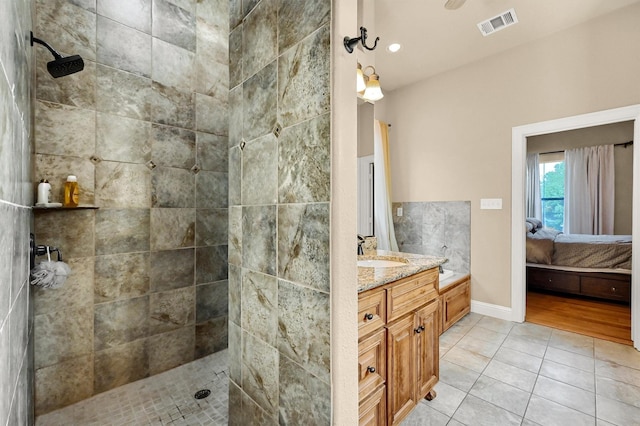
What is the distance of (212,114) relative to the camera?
2314 millimetres

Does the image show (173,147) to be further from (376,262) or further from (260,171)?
(376,262)

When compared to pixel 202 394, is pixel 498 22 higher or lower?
higher

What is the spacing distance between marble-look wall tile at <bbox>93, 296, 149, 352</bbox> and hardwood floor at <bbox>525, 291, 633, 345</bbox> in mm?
3778

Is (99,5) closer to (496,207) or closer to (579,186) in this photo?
(496,207)

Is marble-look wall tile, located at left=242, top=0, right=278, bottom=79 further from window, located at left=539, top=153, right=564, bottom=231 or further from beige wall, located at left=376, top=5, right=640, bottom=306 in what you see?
window, located at left=539, top=153, right=564, bottom=231

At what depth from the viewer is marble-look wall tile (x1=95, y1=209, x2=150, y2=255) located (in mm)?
1806

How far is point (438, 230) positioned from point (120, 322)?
344 centimetres

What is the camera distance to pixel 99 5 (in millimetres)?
1775

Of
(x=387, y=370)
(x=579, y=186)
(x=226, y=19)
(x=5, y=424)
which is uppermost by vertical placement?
(x=226, y=19)

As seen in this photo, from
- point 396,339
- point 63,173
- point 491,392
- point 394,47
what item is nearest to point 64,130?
point 63,173

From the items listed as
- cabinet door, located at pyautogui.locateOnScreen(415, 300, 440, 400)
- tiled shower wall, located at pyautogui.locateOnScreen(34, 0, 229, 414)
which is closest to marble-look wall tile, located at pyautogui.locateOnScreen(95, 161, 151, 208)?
tiled shower wall, located at pyautogui.locateOnScreen(34, 0, 229, 414)

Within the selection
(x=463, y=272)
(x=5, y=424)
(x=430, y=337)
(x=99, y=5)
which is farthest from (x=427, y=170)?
(x=5, y=424)

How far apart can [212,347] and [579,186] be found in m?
7.26

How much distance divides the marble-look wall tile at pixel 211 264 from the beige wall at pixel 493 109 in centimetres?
267
